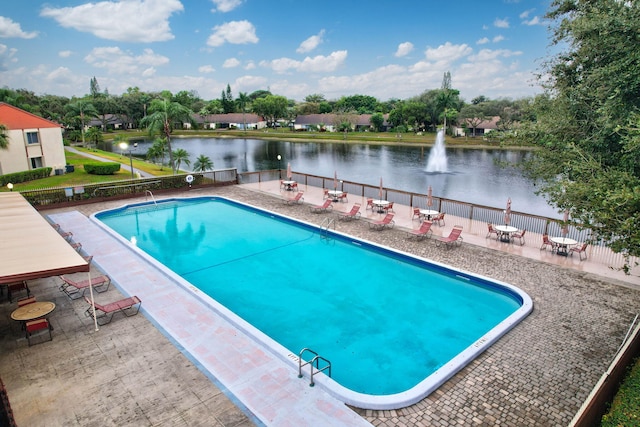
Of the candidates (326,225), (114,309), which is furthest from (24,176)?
(114,309)

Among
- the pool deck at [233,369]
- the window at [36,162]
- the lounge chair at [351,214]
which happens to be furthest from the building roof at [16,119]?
the lounge chair at [351,214]

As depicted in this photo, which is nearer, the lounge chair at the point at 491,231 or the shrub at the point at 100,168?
the lounge chair at the point at 491,231

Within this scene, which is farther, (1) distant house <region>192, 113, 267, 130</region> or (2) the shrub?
(1) distant house <region>192, 113, 267, 130</region>

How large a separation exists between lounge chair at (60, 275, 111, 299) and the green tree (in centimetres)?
1249

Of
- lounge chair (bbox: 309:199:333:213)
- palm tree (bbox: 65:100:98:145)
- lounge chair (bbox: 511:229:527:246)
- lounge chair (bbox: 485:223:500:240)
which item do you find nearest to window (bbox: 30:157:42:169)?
lounge chair (bbox: 309:199:333:213)

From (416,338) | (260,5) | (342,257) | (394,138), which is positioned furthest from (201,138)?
(416,338)

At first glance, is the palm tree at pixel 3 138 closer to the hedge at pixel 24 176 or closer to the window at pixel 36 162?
the hedge at pixel 24 176

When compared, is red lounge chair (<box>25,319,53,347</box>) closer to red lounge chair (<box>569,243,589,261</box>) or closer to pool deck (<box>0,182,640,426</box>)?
pool deck (<box>0,182,640,426</box>)

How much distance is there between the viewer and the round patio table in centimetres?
909

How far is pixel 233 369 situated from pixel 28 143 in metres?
33.5

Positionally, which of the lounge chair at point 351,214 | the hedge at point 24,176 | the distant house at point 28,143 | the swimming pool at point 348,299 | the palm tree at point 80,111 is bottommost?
the swimming pool at point 348,299

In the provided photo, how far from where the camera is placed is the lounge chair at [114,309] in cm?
1005

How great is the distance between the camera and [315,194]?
24.8 meters

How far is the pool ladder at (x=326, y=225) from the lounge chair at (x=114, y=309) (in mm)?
8992
